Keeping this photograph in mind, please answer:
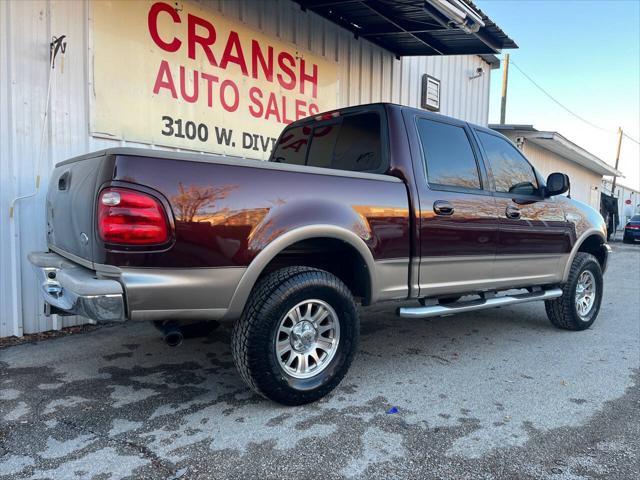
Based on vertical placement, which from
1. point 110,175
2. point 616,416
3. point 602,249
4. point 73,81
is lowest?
point 616,416

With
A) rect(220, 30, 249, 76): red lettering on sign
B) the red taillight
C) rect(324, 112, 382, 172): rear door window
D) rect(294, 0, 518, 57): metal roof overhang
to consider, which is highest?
rect(294, 0, 518, 57): metal roof overhang

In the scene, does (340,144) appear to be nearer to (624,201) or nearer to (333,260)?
(333,260)

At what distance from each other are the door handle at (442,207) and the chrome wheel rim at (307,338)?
118 centimetres

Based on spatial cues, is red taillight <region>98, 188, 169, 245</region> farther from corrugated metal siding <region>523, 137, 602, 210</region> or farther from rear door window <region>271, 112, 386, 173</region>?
corrugated metal siding <region>523, 137, 602, 210</region>

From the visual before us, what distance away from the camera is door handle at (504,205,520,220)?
428 cm

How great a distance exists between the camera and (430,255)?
3.67 metres

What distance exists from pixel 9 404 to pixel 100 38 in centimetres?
358

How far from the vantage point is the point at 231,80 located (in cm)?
610

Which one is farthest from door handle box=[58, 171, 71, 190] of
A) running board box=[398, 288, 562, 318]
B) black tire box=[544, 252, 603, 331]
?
black tire box=[544, 252, 603, 331]

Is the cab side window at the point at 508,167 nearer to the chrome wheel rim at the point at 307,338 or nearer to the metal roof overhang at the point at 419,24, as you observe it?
the chrome wheel rim at the point at 307,338

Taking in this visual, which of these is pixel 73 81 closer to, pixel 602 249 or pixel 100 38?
pixel 100 38

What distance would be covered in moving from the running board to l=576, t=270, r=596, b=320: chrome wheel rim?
542 millimetres

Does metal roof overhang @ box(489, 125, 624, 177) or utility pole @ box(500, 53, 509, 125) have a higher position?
utility pole @ box(500, 53, 509, 125)

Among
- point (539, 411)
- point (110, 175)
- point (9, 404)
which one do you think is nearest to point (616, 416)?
point (539, 411)
